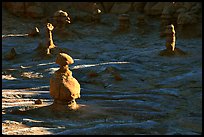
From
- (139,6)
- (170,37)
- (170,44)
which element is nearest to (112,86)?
(170,44)

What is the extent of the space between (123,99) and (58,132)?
6.43 metres

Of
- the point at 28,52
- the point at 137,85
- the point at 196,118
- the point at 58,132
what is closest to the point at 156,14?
the point at 28,52

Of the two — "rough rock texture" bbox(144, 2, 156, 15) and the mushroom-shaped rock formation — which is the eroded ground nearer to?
the mushroom-shaped rock formation

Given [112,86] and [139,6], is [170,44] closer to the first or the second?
[112,86]

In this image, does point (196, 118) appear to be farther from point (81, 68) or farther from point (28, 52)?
point (28, 52)

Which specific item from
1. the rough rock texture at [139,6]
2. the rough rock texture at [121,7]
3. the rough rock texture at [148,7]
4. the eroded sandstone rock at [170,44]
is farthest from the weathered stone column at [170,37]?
the rough rock texture at [121,7]

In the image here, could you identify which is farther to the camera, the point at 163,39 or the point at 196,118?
the point at 163,39

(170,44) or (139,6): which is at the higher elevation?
(139,6)

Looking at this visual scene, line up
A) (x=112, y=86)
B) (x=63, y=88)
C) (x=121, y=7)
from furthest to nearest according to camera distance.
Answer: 1. (x=121, y=7)
2. (x=112, y=86)
3. (x=63, y=88)

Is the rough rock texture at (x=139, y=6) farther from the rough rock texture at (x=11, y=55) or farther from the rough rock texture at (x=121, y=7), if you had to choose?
the rough rock texture at (x=11, y=55)

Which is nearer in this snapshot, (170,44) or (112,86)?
(112,86)

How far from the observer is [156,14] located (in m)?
47.4

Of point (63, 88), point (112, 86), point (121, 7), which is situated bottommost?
point (112, 86)

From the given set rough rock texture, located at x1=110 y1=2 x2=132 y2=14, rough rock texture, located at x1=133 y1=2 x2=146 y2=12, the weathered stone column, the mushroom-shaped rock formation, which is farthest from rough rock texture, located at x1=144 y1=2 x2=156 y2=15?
the mushroom-shaped rock formation
